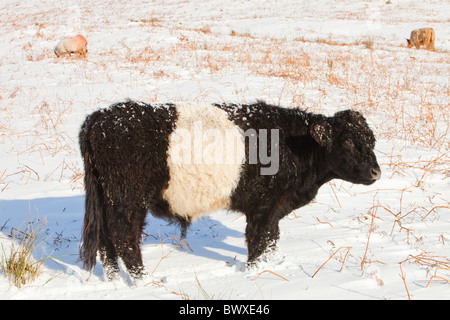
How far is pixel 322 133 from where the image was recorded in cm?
364

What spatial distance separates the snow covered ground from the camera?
10.4 ft

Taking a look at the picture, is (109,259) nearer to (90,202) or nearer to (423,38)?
(90,202)

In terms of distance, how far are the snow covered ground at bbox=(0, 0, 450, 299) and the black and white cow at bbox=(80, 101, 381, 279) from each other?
416mm

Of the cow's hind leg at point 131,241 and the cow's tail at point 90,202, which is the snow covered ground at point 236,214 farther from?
the cow's tail at point 90,202

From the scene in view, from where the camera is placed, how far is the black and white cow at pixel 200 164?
3242 millimetres

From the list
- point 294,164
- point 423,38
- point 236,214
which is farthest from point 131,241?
point 423,38

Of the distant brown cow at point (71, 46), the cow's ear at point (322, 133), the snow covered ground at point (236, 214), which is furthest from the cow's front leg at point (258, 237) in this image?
the distant brown cow at point (71, 46)

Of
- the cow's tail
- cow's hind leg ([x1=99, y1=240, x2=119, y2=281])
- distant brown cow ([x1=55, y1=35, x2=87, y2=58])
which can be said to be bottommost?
cow's hind leg ([x1=99, y1=240, x2=119, y2=281])

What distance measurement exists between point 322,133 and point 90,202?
2139 millimetres

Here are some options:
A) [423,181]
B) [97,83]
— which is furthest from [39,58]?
[423,181]

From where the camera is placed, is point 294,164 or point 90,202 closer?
point 90,202

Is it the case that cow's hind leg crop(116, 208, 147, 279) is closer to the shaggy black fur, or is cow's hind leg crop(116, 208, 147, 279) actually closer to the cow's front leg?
the shaggy black fur

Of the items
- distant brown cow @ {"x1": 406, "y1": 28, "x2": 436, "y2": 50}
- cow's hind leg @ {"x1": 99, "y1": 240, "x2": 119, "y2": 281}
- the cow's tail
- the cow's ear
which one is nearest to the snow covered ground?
cow's hind leg @ {"x1": 99, "y1": 240, "x2": 119, "y2": 281}
